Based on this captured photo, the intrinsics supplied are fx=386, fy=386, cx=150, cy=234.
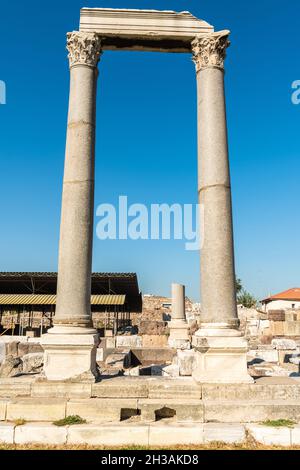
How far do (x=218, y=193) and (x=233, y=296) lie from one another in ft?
7.28

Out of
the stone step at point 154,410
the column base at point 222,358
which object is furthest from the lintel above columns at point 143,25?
the stone step at point 154,410

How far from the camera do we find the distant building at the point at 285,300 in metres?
64.8

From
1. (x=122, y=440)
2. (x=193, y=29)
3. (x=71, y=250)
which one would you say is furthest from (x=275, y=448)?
(x=193, y=29)

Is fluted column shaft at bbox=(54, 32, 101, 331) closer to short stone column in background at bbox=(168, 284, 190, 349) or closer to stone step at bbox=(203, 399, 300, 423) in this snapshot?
stone step at bbox=(203, 399, 300, 423)

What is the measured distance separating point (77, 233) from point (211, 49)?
5384 millimetres

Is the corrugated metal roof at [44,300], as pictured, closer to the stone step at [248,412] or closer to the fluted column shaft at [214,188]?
the fluted column shaft at [214,188]

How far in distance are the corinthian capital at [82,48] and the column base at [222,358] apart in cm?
681

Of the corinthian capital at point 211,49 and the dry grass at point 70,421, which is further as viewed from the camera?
the corinthian capital at point 211,49

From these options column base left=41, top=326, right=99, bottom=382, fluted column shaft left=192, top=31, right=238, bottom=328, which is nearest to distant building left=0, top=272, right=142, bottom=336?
column base left=41, top=326, right=99, bottom=382

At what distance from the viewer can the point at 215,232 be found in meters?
8.16

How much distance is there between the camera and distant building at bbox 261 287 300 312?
6475cm

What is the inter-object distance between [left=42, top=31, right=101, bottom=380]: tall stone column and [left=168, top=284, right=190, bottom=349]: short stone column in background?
1311 centimetres

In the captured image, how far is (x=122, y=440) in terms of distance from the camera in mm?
5715

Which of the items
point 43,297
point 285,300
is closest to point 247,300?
point 285,300
